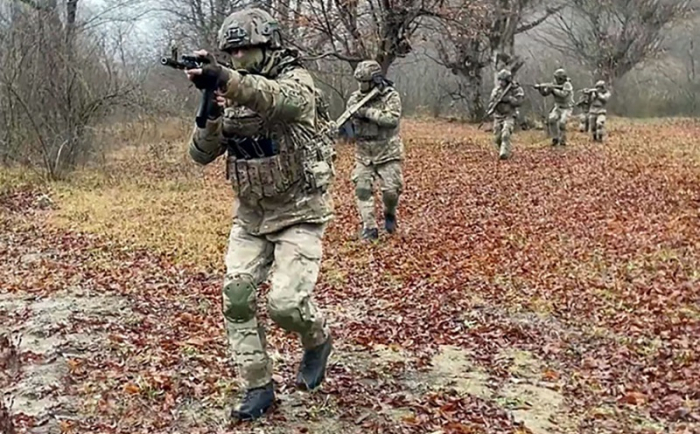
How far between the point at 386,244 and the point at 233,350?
6281 mm

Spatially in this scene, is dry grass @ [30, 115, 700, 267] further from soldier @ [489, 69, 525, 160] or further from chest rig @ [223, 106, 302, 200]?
chest rig @ [223, 106, 302, 200]

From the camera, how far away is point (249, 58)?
4.82 m

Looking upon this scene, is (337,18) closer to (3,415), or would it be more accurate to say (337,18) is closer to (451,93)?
(451,93)

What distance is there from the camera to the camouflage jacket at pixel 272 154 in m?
4.78

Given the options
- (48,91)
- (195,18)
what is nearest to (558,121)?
(48,91)

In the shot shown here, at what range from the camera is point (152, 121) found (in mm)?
19859

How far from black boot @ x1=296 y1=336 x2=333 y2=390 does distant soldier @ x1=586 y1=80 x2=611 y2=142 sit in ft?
67.4

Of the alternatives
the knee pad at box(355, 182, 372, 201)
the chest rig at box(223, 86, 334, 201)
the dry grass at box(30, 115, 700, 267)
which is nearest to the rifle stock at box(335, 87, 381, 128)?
the knee pad at box(355, 182, 372, 201)

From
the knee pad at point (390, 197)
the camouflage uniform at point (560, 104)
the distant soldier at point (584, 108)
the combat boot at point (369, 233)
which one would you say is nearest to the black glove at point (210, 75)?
the knee pad at point (390, 197)

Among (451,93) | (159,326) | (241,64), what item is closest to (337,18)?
(451,93)

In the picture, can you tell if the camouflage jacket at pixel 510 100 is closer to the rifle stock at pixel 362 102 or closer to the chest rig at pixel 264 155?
the rifle stock at pixel 362 102

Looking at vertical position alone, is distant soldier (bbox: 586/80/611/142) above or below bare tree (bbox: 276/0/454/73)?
below

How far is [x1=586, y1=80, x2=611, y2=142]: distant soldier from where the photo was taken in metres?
24.5

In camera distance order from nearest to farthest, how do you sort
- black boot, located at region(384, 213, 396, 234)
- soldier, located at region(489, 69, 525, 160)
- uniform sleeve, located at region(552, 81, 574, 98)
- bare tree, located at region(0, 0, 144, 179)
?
Result: black boot, located at region(384, 213, 396, 234), bare tree, located at region(0, 0, 144, 179), soldier, located at region(489, 69, 525, 160), uniform sleeve, located at region(552, 81, 574, 98)
